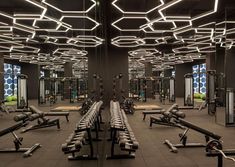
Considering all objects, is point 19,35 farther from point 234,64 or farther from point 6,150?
point 234,64

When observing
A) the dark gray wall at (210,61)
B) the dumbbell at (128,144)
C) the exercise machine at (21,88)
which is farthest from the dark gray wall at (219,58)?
the exercise machine at (21,88)

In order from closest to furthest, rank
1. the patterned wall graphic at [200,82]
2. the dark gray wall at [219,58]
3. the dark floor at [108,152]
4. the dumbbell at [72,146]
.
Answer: the dumbbell at [72,146] → the dark floor at [108,152] → the dark gray wall at [219,58] → the patterned wall graphic at [200,82]

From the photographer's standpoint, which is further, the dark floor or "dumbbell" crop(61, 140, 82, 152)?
the dark floor

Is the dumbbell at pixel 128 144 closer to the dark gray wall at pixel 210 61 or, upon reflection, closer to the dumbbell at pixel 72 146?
the dumbbell at pixel 72 146

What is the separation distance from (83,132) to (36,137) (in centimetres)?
212

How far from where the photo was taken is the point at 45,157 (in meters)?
4.40

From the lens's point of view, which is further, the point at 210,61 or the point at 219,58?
the point at 210,61

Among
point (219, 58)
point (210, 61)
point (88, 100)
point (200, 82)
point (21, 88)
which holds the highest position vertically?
point (210, 61)

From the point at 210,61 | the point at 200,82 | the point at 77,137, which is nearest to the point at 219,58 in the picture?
the point at 210,61

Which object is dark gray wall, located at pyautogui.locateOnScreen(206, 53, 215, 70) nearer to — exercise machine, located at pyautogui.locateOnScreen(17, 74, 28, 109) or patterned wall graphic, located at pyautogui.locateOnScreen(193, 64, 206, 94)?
patterned wall graphic, located at pyautogui.locateOnScreen(193, 64, 206, 94)

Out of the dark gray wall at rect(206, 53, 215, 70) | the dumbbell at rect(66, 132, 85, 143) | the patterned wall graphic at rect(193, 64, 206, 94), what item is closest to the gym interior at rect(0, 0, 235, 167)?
the dumbbell at rect(66, 132, 85, 143)

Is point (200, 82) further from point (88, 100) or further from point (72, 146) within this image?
point (72, 146)

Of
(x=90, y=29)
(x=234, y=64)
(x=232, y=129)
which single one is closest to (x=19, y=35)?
(x=90, y=29)

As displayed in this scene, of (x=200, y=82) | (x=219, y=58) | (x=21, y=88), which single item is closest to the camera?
(x=21, y=88)
